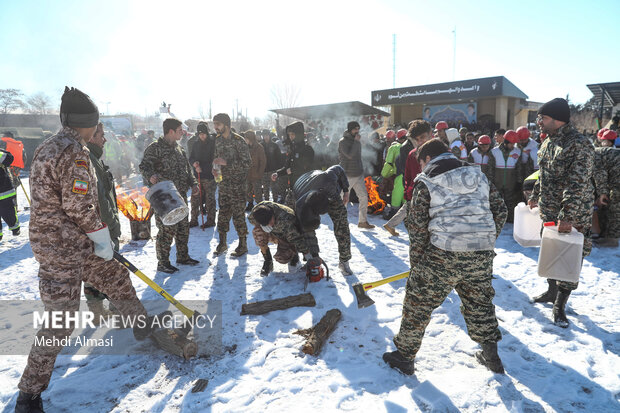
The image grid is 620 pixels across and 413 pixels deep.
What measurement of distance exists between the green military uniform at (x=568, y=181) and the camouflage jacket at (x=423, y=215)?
45.9 inches

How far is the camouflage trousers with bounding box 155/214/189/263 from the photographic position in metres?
4.85

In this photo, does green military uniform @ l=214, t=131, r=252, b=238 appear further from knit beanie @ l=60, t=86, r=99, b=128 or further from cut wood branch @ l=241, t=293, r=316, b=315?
knit beanie @ l=60, t=86, r=99, b=128

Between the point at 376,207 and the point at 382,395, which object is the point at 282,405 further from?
the point at 376,207

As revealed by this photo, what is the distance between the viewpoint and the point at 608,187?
570cm

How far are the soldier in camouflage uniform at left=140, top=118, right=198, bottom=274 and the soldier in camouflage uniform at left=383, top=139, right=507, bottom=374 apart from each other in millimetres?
3474

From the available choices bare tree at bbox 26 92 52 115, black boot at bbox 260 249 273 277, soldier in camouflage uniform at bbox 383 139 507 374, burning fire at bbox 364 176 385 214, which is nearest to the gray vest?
soldier in camouflage uniform at bbox 383 139 507 374

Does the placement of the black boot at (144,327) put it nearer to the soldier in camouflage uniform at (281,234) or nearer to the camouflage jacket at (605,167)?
the soldier in camouflage uniform at (281,234)

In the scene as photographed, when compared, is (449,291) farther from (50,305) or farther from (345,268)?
(50,305)

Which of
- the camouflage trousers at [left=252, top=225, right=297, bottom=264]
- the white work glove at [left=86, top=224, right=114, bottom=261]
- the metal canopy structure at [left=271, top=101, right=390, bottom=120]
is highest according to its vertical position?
the metal canopy structure at [left=271, top=101, right=390, bottom=120]

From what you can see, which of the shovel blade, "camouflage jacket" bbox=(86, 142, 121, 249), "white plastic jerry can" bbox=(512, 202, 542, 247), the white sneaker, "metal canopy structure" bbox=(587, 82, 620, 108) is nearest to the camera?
"camouflage jacket" bbox=(86, 142, 121, 249)

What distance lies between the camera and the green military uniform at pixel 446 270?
8.00 ft

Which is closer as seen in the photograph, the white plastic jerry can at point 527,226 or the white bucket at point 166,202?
the white plastic jerry can at point 527,226

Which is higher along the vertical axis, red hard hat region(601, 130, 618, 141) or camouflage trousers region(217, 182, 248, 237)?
red hard hat region(601, 130, 618, 141)

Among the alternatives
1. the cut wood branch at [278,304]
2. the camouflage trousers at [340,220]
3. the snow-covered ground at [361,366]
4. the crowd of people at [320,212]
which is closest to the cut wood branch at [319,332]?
the snow-covered ground at [361,366]
